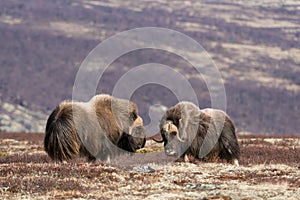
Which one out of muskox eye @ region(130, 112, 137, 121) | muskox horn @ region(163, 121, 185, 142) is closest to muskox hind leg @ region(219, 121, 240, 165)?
muskox horn @ region(163, 121, 185, 142)

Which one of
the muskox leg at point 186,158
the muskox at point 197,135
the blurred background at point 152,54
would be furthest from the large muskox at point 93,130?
the blurred background at point 152,54

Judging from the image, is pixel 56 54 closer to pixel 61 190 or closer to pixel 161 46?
pixel 161 46

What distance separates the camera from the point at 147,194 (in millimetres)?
11617

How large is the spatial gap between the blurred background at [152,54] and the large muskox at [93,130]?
198 feet

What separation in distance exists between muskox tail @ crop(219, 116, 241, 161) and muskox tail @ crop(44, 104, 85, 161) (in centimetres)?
377

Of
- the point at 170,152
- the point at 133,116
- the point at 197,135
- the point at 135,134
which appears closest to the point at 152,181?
the point at 170,152

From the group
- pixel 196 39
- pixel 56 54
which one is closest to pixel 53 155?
pixel 56 54

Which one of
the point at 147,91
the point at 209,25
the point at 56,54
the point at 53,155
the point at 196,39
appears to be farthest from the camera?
the point at 209,25

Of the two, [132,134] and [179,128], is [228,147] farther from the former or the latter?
[132,134]

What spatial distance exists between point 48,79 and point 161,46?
91.4 ft

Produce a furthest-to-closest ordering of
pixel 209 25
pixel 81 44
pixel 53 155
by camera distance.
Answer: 1. pixel 209 25
2. pixel 81 44
3. pixel 53 155

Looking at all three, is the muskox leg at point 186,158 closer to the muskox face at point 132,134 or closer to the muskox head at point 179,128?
the muskox head at point 179,128

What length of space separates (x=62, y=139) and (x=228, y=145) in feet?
14.4

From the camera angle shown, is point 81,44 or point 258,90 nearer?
point 258,90
